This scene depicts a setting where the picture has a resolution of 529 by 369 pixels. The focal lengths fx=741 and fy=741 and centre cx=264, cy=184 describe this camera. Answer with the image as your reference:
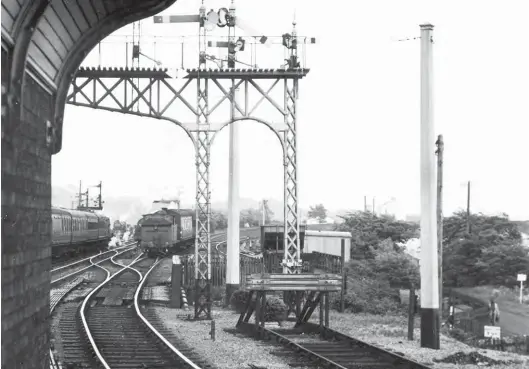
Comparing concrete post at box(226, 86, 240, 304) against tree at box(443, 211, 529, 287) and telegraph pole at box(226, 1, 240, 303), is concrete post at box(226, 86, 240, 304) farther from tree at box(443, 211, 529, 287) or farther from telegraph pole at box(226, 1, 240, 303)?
tree at box(443, 211, 529, 287)

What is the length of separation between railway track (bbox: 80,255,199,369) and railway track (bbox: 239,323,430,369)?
78.3 inches

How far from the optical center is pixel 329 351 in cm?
1287

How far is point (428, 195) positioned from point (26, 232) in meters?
9.79

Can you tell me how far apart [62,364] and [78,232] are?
26.8 meters

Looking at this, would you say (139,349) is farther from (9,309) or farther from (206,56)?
(206,56)

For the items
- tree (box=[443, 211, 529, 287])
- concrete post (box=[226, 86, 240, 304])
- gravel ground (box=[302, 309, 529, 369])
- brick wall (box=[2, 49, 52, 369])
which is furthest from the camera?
tree (box=[443, 211, 529, 287])

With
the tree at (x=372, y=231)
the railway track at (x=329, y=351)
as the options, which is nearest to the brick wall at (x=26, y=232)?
the railway track at (x=329, y=351)

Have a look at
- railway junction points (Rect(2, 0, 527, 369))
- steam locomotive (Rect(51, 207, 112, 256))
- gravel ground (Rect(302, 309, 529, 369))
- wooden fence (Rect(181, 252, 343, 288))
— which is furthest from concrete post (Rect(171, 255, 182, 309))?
steam locomotive (Rect(51, 207, 112, 256))

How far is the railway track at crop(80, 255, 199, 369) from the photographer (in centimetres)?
1145

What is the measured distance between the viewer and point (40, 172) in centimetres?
688

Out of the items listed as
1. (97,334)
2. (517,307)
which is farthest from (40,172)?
(517,307)

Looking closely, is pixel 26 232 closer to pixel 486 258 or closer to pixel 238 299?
pixel 238 299

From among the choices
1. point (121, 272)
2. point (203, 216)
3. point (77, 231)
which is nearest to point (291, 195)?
point (203, 216)

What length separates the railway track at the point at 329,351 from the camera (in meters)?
11.5
